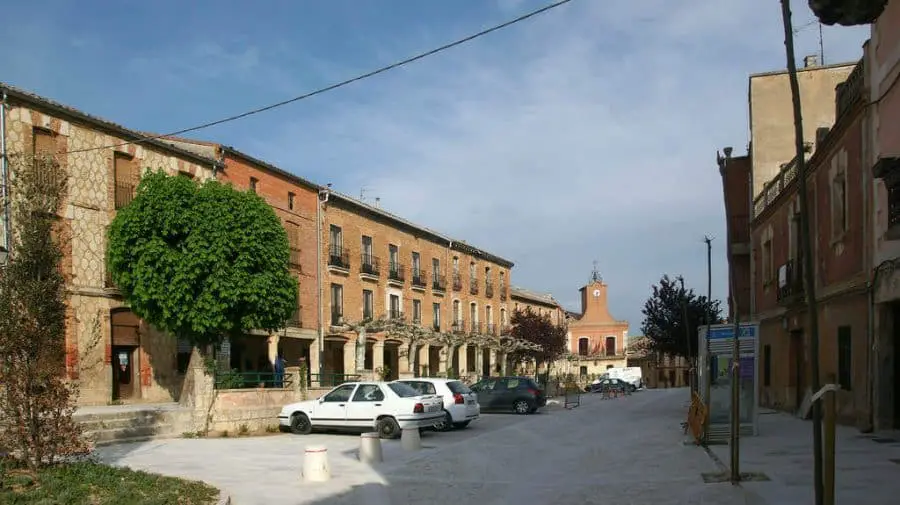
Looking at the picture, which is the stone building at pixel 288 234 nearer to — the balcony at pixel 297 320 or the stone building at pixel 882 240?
the balcony at pixel 297 320

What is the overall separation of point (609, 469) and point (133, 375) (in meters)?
18.4

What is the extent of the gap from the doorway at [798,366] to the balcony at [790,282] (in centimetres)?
112

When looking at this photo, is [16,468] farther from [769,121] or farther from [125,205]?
[769,121]

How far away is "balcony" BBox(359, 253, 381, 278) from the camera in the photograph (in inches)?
1567

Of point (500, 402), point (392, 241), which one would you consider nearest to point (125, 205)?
point (500, 402)

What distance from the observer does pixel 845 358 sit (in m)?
17.6

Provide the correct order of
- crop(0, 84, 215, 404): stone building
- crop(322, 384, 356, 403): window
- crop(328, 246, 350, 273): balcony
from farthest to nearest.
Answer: crop(328, 246, 350, 273): balcony < crop(0, 84, 215, 404): stone building < crop(322, 384, 356, 403): window

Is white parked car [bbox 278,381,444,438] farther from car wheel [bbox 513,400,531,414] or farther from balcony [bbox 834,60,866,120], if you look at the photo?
balcony [bbox 834,60,866,120]

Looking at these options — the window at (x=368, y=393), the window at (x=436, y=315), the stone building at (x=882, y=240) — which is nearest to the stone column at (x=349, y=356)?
the window at (x=436, y=315)

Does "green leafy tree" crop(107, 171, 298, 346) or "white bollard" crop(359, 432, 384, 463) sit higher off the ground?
"green leafy tree" crop(107, 171, 298, 346)

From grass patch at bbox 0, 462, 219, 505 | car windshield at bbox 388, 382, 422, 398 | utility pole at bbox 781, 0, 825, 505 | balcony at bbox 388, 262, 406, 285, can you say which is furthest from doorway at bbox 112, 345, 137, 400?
utility pole at bbox 781, 0, 825, 505

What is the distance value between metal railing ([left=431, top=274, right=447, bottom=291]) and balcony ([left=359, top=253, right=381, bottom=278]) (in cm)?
668

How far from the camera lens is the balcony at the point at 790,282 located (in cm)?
2204

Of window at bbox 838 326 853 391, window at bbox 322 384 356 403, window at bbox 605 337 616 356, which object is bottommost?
window at bbox 605 337 616 356
